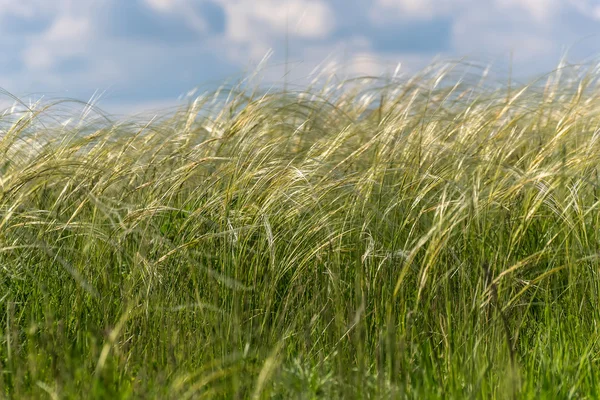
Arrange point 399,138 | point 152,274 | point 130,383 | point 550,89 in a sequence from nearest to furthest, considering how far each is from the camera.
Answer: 1. point 130,383
2. point 152,274
3. point 399,138
4. point 550,89

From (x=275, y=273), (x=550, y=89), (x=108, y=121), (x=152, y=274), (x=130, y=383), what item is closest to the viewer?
(x=130, y=383)

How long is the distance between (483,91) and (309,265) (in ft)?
7.28

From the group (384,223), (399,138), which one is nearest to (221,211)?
(384,223)

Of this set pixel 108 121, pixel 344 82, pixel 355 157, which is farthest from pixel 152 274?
pixel 344 82

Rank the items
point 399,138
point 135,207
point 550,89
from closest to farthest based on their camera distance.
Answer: point 135,207 → point 399,138 → point 550,89

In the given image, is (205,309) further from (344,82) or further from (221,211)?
(344,82)

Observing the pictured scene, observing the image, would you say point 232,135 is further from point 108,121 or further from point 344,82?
point 344,82

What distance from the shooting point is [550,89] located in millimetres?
5082

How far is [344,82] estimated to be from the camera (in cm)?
459

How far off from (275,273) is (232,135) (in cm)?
92

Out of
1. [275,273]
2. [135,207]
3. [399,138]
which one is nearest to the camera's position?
[275,273]

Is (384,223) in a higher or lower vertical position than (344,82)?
lower

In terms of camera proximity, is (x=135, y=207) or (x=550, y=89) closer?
(x=135, y=207)

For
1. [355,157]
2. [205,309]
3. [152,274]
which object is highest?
[355,157]
